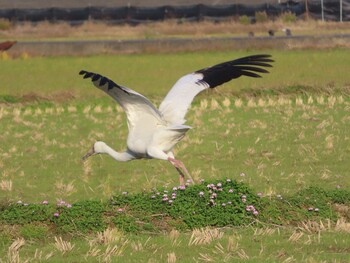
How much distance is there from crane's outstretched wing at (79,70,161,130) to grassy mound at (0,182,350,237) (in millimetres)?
1244

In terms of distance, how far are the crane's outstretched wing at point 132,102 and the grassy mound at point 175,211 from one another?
1244 millimetres

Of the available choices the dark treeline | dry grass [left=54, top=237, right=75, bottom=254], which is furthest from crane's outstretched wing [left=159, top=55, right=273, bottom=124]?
the dark treeline

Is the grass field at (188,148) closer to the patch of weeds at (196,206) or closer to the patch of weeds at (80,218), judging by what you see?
the patch of weeds at (80,218)

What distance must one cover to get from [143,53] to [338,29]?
35.2 feet

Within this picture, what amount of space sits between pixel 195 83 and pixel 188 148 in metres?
3.37

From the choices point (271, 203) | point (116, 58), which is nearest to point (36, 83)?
point (116, 58)

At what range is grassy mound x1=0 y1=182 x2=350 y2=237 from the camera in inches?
360

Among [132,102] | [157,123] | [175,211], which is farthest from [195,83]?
[175,211]

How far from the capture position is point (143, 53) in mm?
32094

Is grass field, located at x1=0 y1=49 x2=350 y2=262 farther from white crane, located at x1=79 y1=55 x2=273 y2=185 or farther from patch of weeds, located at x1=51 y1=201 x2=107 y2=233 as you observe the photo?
white crane, located at x1=79 y1=55 x2=273 y2=185

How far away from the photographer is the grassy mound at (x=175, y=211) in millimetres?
9133

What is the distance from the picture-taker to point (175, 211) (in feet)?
30.6

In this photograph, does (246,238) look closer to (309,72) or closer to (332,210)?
(332,210)

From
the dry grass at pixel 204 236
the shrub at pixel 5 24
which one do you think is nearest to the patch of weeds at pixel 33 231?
the dry grass at pixel 204 236
